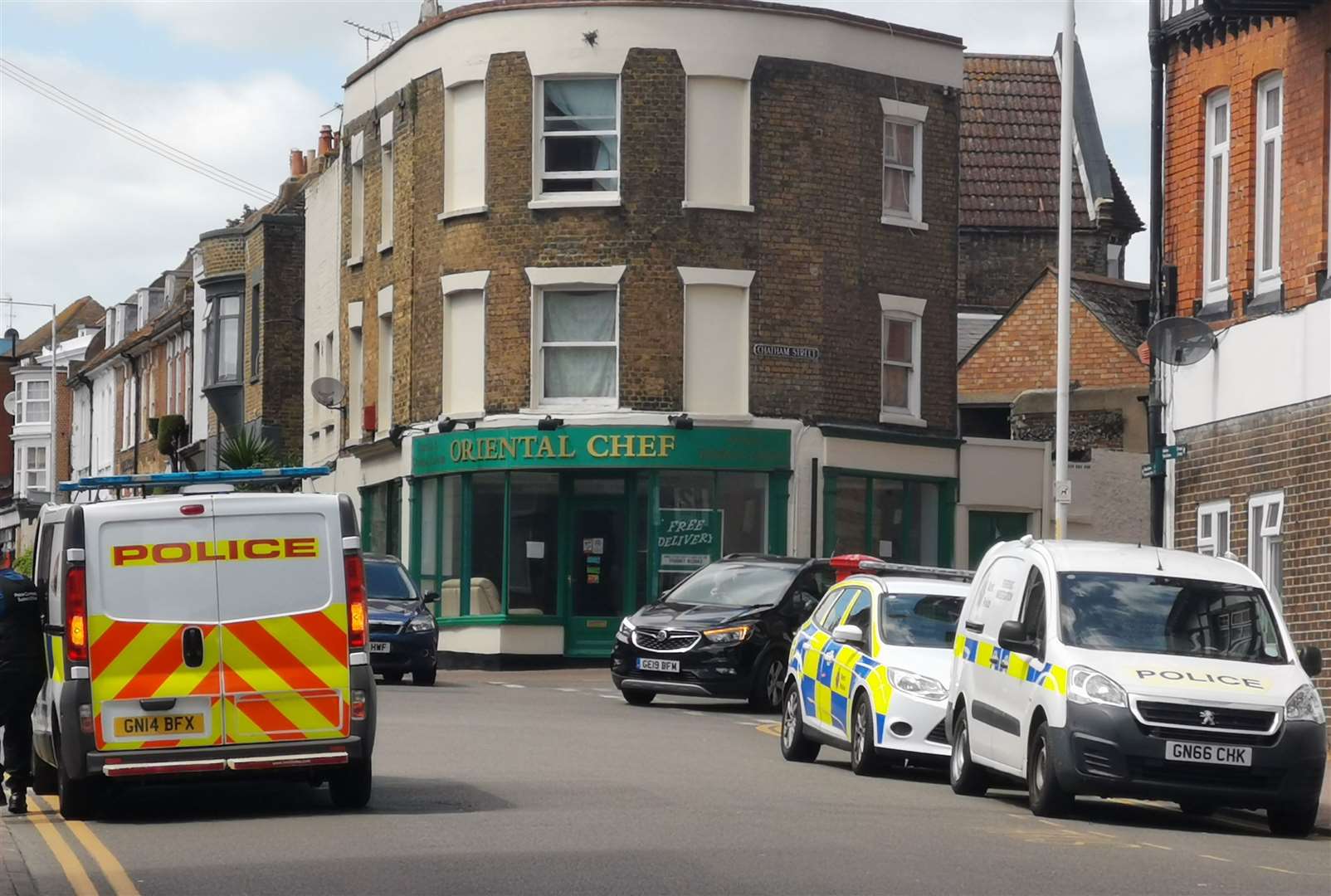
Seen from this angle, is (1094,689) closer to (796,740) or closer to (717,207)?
(796,740)

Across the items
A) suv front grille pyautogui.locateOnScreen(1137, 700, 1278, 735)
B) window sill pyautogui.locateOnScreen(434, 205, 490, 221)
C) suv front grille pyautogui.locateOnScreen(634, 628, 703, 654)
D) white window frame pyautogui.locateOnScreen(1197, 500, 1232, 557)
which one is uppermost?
window sill pyautogui.locateOnScreen(434, 205, 490, 221)

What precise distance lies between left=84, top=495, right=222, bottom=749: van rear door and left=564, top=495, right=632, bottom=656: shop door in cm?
2307

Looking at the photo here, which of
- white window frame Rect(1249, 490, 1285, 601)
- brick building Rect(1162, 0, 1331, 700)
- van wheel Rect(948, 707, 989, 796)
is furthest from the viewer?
white window frame Rect(1249, 490, 1285, 601)

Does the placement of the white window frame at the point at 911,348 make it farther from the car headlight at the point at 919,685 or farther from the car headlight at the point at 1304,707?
the car headlight at the point at 1304,707

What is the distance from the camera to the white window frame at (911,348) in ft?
128

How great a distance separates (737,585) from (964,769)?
32.0 feet

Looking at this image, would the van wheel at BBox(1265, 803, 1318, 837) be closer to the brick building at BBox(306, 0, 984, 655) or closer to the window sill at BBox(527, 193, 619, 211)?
the brick building at BBox(306, 0, 984, 655)

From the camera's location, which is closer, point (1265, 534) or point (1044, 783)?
point (1044, 783)

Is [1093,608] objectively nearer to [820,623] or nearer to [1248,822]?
[1248,822]

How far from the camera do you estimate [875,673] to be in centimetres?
1766

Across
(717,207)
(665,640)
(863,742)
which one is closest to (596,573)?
(717,207)

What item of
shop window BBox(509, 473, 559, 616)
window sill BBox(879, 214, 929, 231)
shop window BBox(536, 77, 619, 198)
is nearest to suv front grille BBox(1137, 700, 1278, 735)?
shop window BBox(509, 473, 559, 616)

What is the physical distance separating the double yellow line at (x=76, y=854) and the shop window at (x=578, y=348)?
22015 millimetres

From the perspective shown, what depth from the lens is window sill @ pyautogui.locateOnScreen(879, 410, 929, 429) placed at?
38969mm
